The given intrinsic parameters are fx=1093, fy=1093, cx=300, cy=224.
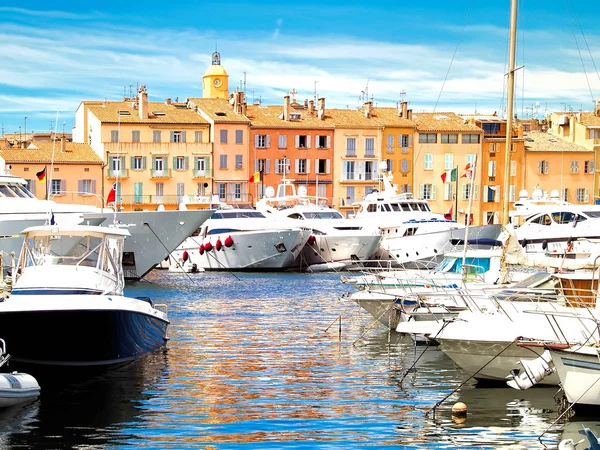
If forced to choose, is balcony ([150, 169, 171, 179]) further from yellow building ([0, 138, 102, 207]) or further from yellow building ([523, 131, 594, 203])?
yellow building ([523, 131, 594, 203])

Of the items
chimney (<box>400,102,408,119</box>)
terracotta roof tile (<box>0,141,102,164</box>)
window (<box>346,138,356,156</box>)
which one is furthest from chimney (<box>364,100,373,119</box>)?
terracotta roof tile (<box>0,141,102,164</box>)

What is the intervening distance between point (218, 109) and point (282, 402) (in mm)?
72993

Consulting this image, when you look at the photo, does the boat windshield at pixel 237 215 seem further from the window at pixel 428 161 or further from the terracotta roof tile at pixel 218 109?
the window at pixel 428 161

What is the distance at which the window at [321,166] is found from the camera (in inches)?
3593

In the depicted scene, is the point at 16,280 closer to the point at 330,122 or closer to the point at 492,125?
the point at 330,122

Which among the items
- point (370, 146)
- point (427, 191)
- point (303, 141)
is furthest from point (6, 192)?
point (427, 191)

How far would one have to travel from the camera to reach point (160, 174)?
86.8 meters

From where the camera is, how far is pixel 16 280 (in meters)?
21.7

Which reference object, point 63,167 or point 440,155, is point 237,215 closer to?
point 63,167

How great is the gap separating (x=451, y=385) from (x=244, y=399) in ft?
13.1

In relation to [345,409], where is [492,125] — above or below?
above

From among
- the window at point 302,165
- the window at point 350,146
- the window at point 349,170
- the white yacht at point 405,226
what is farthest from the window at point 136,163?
the white yacht at point 405,226

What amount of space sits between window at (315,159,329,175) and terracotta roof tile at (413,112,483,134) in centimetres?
880

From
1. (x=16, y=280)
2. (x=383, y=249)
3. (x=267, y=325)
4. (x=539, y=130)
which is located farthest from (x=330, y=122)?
(x=16, y=280)
